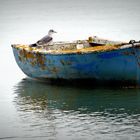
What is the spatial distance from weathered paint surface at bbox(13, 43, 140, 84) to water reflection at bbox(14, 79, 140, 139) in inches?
Result: 18.8

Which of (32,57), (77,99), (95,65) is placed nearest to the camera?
(77,99)

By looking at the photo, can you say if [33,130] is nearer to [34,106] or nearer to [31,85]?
[34,106]

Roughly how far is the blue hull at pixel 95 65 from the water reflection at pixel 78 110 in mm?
458

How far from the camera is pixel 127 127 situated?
19094mm

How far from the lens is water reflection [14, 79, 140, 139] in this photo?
1897cm

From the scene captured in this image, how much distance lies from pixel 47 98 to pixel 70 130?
205 inches

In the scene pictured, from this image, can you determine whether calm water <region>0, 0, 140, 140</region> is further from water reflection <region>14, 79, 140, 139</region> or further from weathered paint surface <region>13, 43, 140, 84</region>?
weathered paint surface <region>13, 43, 140, 84</region>

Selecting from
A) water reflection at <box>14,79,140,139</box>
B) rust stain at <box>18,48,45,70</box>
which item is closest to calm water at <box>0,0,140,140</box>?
water reflection at <box>14,79,140,139</box>

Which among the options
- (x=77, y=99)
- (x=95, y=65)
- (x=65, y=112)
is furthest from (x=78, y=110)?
(x=95, y=65)

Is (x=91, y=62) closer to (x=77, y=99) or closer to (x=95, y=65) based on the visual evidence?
(x=95, y=65)

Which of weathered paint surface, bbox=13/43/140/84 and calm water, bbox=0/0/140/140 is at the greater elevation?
weathered paint surface, bbox=13/43/140/84

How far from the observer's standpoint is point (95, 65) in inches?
955

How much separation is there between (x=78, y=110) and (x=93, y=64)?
2.98 m

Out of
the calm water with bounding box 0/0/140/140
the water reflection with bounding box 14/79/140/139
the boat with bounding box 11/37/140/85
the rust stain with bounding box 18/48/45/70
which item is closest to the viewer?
the calm water with bounding box 0/0/140/140
